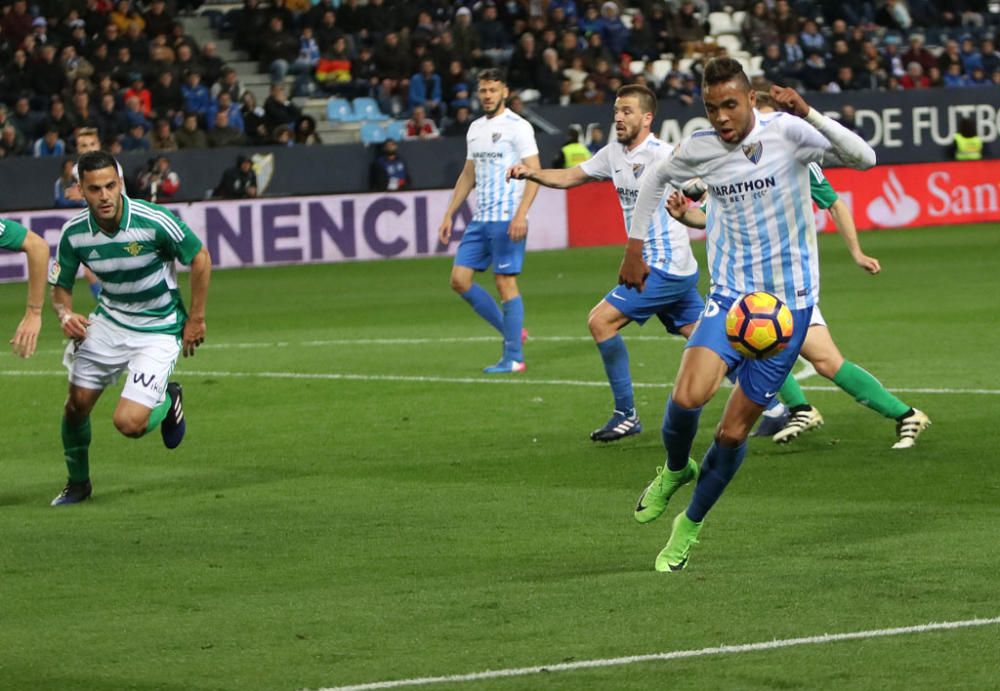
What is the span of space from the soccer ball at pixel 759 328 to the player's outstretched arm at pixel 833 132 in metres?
0.67

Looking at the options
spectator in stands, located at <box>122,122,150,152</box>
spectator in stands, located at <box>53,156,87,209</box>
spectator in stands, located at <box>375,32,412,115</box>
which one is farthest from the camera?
spectator in stands, located at <box>375,32,412,115</box>

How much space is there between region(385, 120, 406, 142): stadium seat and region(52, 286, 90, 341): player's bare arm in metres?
21.0

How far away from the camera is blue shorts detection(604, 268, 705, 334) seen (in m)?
11.6

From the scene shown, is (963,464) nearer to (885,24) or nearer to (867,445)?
(867,445)

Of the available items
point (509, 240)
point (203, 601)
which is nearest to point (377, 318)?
point (509, 240)

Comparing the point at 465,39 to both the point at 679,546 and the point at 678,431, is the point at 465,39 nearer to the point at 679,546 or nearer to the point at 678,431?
the point at 678,431

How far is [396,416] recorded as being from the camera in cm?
1288

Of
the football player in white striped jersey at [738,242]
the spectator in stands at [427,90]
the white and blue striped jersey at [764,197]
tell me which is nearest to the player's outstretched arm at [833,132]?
the football player in white striped jersey at [738,242]

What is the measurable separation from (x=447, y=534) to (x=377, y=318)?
11.3 metres

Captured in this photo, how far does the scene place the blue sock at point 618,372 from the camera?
11.8m

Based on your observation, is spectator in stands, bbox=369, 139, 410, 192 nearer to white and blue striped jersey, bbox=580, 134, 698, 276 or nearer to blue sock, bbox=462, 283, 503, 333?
blue sock, bbox=462, 283, 503, 333

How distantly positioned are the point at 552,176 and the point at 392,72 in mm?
21277

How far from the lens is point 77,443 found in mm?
9875

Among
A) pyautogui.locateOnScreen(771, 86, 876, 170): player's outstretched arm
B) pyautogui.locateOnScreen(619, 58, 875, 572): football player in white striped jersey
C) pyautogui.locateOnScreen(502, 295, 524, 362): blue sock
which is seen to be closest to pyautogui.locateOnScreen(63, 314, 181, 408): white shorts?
pyautogui.locateOnScreen(619, 58, 875, 572): football player in white striped jersey
